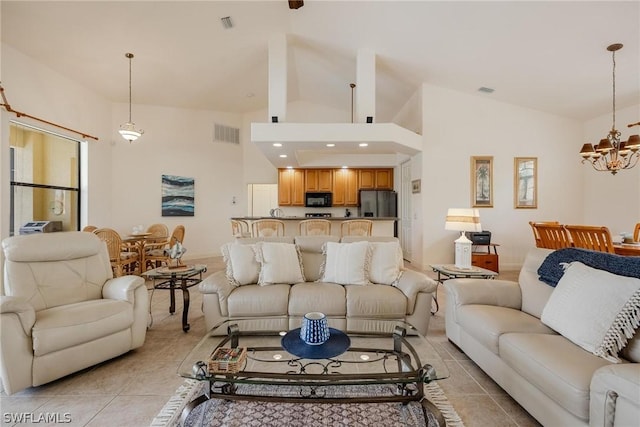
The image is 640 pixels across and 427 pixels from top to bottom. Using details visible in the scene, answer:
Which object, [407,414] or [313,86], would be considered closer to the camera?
[407,414]

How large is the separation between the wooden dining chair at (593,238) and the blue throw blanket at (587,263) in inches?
62.7

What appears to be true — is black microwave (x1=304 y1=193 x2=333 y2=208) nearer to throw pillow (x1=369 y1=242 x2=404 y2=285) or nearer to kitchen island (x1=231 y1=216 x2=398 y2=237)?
kitchen island (x1=231 y1=216 x2=398 y2=237)

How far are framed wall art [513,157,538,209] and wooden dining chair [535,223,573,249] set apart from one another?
1.58 m

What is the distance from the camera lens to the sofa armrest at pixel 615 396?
1.05 metres

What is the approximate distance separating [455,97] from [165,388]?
6055 millimetres

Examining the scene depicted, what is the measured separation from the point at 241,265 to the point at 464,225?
7.58ft

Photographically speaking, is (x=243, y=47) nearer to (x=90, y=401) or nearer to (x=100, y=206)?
(x=100, y=206)

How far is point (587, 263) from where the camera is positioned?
5.96 ft

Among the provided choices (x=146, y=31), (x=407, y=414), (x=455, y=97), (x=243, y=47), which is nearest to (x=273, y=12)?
(x=243, y=47)

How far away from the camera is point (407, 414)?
64.5 inches

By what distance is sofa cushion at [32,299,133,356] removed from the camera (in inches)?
70.6

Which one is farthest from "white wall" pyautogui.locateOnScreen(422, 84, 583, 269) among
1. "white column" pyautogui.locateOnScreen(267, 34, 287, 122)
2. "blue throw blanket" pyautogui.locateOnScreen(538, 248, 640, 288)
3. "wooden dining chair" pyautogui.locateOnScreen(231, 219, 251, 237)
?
"wooden dining chair" pyautogui.locateOnScreen(231, 219, 251, 237)

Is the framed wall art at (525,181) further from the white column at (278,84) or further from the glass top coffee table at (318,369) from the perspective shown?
the glass top coffee table at (318,369)

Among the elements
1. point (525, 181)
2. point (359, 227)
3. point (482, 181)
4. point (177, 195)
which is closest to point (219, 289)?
point (359, 227)
